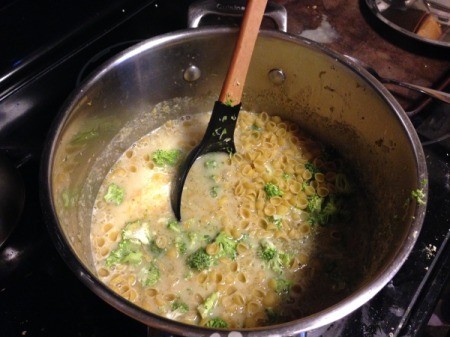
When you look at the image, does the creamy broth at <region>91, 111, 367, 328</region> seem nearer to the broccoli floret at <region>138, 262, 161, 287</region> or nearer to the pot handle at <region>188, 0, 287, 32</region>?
the broccoli floret at <region>138, 262, 161, 287</region>

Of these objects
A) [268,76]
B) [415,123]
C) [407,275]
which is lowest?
[407,275]

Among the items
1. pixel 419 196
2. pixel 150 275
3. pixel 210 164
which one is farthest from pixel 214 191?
pixel 419 196

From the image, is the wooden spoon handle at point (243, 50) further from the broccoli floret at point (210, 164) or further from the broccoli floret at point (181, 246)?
the broccoli floret at point (181, 246)

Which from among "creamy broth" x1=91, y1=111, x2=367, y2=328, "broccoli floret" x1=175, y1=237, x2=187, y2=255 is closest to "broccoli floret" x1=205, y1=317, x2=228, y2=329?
"creamy broth" x1=91, y1=111, x2=367, y2=328

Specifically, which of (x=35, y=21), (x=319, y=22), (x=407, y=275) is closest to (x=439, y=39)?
(x=319, y=22)

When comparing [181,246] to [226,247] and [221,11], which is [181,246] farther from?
[221,11]

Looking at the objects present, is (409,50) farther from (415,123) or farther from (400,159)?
(400,159)

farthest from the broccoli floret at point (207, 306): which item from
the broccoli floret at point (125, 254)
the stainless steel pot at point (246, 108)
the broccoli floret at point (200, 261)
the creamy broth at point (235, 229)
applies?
the stainless steel pot at point (246, 108)
